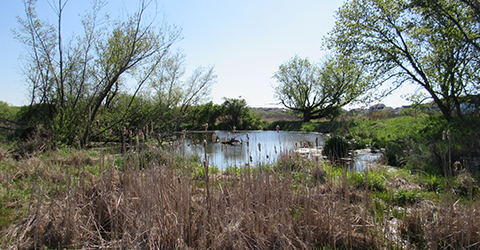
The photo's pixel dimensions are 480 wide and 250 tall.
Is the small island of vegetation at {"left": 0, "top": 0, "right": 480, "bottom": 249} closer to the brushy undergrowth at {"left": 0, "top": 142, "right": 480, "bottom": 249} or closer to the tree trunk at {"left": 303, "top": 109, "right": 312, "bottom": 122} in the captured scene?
the brushy undergrowth at {"left": 0, "top": 142, "right": 480, "bottom": 249}

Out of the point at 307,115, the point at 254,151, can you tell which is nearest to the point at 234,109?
the point at 307,115

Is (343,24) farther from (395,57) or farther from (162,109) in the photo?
(162,109)

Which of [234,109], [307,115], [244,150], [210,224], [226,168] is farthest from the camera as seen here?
[307,115]

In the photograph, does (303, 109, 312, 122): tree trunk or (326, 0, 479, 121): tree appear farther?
(303, 109, 312, 122): tree trunk

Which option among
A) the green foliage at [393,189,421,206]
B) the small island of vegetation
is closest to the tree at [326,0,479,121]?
the small island of vegetation

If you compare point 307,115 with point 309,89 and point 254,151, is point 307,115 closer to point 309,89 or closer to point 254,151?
point 309,89

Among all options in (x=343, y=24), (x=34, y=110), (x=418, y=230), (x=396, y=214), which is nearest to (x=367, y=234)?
(x=418, y=230)

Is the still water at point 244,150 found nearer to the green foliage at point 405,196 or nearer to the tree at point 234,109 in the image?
the green foliage at point 405,196

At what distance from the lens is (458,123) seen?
967 centimetres

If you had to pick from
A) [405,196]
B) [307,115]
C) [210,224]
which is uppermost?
[307,115]

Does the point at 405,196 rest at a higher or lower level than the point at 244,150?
lower

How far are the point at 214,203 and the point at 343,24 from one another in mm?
13696

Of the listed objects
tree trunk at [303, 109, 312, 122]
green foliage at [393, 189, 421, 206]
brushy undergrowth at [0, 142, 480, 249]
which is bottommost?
green foliage at [393, 189, 421, 206]

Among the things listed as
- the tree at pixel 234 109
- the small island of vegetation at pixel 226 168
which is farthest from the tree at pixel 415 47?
the tree at pixel 234 109
